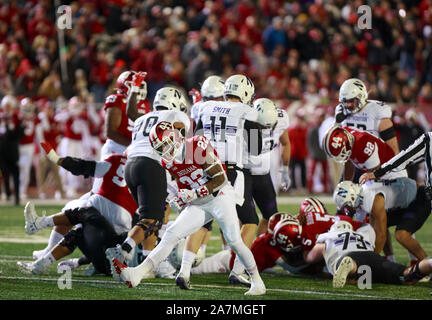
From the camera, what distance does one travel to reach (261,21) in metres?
20.1

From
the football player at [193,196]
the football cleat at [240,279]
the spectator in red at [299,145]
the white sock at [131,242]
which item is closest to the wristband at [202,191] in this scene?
the football player at [193,196]

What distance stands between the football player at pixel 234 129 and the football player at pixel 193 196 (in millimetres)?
922

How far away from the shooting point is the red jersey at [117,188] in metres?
7.54

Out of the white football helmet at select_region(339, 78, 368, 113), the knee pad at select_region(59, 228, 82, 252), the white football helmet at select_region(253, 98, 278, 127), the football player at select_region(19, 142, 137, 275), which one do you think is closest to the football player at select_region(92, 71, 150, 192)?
the football player at select_region(19, 142, 137, 275)

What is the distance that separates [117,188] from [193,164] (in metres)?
1.63

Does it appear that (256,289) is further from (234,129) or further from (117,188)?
(117,188)

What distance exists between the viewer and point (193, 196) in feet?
19.9

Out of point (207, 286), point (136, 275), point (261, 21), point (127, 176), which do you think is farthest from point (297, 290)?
point (261, 21)

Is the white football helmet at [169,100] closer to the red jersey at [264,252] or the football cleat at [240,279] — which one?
the red jersey at [264,252]

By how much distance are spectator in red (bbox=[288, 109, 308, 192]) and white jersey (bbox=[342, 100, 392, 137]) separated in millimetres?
8711

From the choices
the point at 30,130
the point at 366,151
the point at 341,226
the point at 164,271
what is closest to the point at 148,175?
the point at 164,271

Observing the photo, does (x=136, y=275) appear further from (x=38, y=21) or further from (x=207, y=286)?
(x=38, y=21)

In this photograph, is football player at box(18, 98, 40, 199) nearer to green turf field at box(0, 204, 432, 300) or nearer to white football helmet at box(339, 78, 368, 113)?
green turf field at box(0, 204, 432, 300)

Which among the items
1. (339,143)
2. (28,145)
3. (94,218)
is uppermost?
(28,145)
